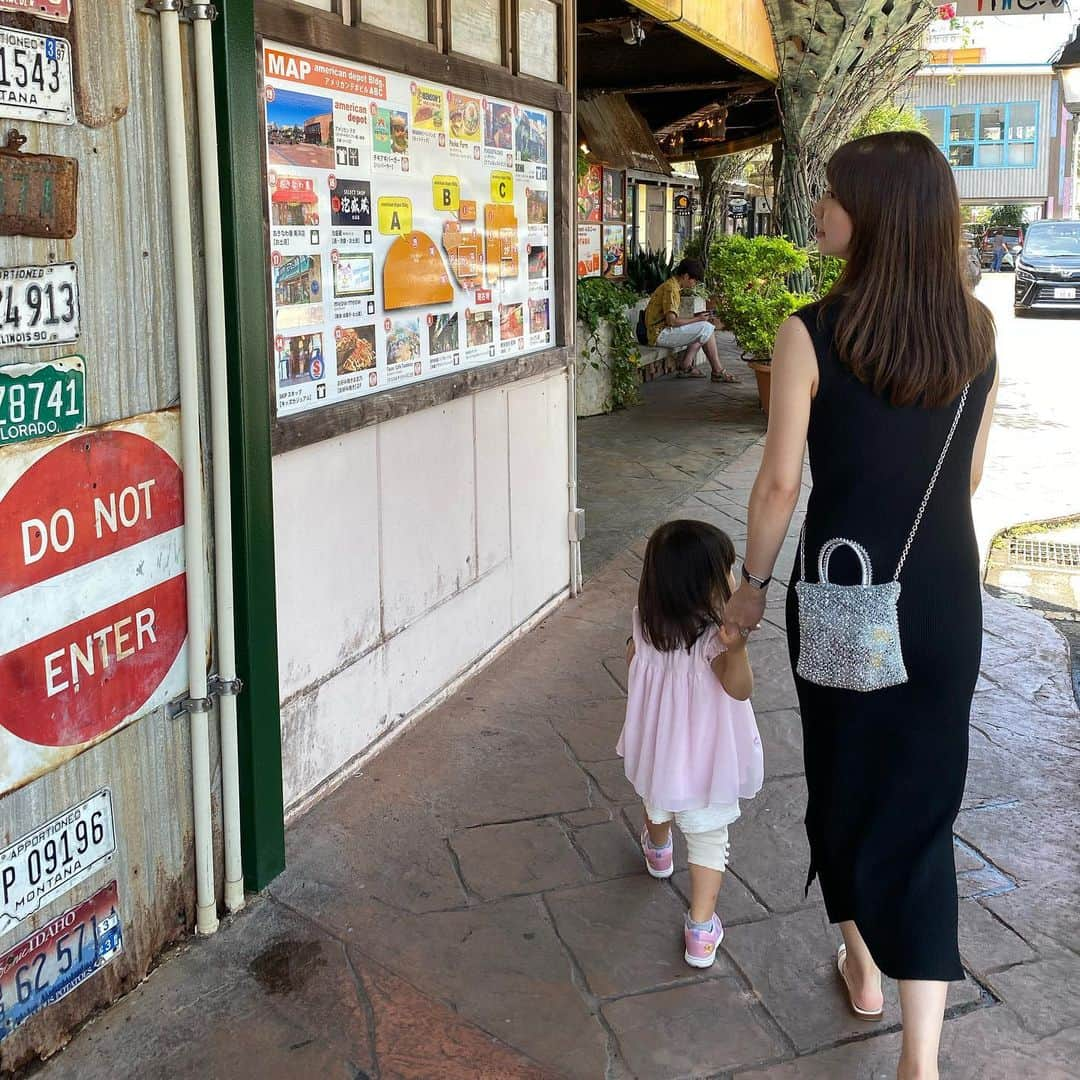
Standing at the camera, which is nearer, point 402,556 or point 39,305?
point 39,305

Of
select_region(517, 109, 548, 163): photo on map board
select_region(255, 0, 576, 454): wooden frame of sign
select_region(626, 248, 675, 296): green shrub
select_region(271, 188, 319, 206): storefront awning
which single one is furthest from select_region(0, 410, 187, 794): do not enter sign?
select_region(626, 248, 675, 296): green shrub

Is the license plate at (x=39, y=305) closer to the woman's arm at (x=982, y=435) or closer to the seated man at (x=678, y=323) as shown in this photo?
the woman's arm at (x=982, y=435)

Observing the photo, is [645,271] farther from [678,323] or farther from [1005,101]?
[1005,101]

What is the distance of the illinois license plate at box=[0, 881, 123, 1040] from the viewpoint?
234 cm

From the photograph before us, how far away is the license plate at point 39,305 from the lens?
85.4 inches

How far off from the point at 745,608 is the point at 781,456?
319 millimetres

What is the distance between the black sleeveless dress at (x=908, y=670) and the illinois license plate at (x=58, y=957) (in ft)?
5.05

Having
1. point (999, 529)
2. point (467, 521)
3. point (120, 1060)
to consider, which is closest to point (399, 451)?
point (467, 521)

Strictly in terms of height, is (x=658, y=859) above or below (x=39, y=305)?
below

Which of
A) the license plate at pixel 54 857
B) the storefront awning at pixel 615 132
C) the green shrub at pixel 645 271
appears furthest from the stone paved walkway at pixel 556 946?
the green shrub at pixel 645 271

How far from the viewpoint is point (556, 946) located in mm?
2930

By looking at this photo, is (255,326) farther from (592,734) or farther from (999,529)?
(999,529)

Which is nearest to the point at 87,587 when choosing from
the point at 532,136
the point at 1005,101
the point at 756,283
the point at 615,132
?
the point at 532,136

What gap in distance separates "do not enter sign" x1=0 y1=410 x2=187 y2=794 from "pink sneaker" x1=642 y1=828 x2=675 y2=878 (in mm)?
1294
